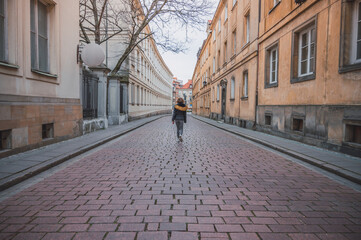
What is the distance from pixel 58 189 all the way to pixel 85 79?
8197 millimetres

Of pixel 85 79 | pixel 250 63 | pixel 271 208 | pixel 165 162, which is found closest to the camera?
pixel 271 208

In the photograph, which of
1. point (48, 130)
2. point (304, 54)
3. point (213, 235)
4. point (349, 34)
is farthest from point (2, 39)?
point (304, 54)

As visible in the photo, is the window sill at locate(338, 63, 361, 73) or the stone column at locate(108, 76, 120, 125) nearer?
the window sill at locate(338, 63, 361, 73)

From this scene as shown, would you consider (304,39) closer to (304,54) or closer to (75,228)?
(304,54)

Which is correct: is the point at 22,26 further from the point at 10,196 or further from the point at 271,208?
the point at 271,208

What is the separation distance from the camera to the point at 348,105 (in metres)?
6.26

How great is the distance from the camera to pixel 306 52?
8.84 meters

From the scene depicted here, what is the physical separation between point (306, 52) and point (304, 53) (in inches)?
5.8

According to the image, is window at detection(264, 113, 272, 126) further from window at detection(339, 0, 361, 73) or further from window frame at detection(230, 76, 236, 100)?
window frame at detection(230, 76, 236, 100)

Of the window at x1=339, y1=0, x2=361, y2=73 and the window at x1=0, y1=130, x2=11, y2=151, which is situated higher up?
the window at x1=339, y1=0, x2=361, y2=73

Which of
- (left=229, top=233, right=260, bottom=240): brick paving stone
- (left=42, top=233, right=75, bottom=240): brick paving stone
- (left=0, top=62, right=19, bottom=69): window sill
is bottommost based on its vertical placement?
(left=42, top=233, right=75, bottom=240): brick paving stone

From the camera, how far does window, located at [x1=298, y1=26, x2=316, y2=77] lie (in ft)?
27.6

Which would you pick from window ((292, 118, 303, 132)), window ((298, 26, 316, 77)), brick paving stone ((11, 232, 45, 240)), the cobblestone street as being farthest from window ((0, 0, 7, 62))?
window ((292, 118, 303, 132))

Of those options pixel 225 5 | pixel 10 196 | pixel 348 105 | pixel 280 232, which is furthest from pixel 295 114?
pixel 225 5
